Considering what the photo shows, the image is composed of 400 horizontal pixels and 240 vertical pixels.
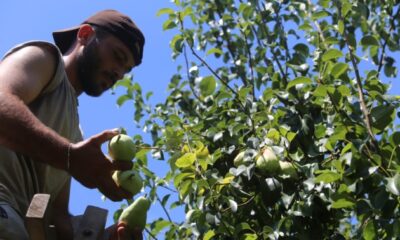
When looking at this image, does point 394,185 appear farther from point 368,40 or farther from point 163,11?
point 163,11

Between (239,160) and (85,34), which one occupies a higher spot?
(85,34)

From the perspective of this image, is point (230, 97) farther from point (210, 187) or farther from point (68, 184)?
Answer: point (68, 184)

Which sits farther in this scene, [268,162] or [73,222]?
[268,162]

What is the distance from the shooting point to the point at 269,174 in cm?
245

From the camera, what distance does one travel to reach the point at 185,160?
8.15 ft

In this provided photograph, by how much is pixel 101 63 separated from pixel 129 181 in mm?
451

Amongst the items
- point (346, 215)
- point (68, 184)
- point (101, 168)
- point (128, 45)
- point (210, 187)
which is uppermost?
point (128, 45)

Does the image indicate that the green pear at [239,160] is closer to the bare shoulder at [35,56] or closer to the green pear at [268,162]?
the green pear at [268,162]

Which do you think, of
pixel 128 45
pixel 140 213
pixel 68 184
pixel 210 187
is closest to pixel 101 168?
pixel 140 213

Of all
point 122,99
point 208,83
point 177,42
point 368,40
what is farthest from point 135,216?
point 122,99

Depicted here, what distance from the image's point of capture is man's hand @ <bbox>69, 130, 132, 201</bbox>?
1.63 metres

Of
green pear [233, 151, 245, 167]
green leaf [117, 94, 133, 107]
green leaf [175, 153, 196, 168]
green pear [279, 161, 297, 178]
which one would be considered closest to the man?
green leaf [175, 153, 196, 168]

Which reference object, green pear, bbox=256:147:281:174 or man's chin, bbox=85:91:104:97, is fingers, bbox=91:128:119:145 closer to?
man's chin, bbox=85:91:104:97

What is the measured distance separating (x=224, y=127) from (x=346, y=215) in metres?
0.59
